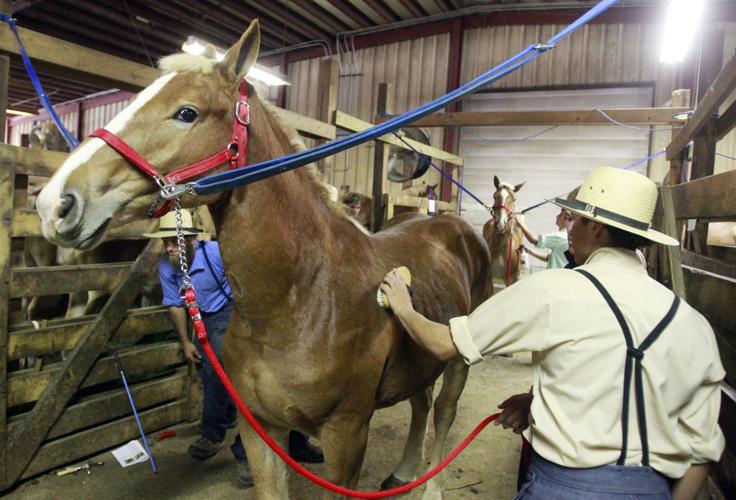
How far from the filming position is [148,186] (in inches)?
59.4

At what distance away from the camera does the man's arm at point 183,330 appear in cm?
352

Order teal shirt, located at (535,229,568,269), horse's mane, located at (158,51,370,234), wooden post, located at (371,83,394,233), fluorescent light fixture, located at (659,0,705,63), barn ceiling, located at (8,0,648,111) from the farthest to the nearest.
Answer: barn ceiling, located at (8,0,648,111)
teal shirt, located at (535,229,568,269)
wooden post, located at (371,83,394,233)
fluorescent light fixture, located at (659,0,705,63)
horse's mane, located at (158,51,370,234)

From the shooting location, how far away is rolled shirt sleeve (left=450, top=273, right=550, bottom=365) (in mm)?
1344

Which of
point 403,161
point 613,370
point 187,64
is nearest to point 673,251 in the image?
point 613,370

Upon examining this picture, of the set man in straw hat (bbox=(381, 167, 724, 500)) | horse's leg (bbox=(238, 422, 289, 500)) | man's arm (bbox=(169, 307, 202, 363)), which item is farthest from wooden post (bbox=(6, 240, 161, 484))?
man in straw hat (bbox=(381, 167, 724, 500))

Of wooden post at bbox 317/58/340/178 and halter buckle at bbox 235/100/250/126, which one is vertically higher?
wooden post at bbox 317/58/340/178

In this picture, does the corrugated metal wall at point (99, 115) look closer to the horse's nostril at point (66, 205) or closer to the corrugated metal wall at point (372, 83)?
the corrugated metal wall at point (372, 83)

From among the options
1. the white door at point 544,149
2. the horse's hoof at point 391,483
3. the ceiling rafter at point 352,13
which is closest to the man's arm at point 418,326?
the horse's hoof at point 391,483

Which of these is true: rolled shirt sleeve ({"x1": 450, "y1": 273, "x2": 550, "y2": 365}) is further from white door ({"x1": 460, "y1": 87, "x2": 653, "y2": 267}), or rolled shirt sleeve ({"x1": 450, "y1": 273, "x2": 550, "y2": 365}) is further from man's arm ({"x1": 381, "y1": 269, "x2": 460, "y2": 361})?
white door ({"x1": 460, "y1": 87, "x2": 653, "y2": 267})

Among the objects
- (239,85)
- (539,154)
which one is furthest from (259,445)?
(539,154)

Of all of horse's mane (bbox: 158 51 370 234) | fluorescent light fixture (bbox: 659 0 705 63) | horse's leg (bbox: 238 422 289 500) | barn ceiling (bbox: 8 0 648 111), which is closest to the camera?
horse's mane (bbox: 158 51 370 234)

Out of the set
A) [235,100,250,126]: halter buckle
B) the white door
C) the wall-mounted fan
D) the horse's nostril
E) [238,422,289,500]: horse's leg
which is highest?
the white door

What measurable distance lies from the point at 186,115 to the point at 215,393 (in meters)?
2.36

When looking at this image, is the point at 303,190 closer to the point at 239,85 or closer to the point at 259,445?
the point at 239,85
